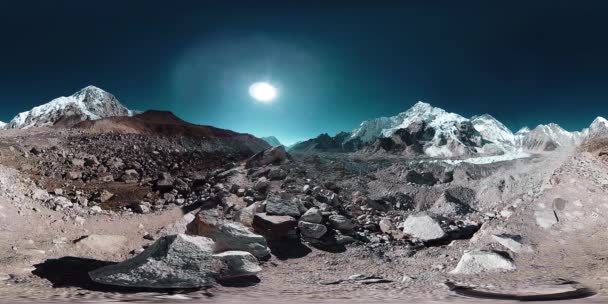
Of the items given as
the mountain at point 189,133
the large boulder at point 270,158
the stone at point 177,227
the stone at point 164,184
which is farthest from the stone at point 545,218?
the mountain at point 189,133

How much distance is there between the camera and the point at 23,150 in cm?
3134

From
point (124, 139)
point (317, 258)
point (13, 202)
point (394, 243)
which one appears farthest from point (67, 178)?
point (394, 243)

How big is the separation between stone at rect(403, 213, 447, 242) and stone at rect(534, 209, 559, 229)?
3.86m

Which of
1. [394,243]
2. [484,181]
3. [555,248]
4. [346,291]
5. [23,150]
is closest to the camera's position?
[346,291]

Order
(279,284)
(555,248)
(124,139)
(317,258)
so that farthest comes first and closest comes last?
(124,139) < (317,258) < (555,248) < (279,284)

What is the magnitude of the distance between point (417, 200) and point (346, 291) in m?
16.8

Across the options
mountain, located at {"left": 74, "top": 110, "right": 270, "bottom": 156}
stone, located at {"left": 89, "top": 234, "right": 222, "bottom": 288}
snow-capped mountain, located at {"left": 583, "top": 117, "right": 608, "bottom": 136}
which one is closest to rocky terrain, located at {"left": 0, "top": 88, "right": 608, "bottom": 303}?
stone, located at {"left": 89, "top": 234, "right": 222, "bottom": 288}

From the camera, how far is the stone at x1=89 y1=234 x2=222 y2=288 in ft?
34.4

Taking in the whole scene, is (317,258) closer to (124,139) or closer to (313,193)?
(313,193)

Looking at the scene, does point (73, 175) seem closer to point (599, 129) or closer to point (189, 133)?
point (189, 133)

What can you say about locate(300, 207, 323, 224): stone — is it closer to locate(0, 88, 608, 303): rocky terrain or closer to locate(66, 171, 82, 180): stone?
locate(0, 88, 608, 303): rocky terrain

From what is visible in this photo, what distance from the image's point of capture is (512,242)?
46.5ft

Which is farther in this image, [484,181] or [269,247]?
[484,181]

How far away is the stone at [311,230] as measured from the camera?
1698cm
